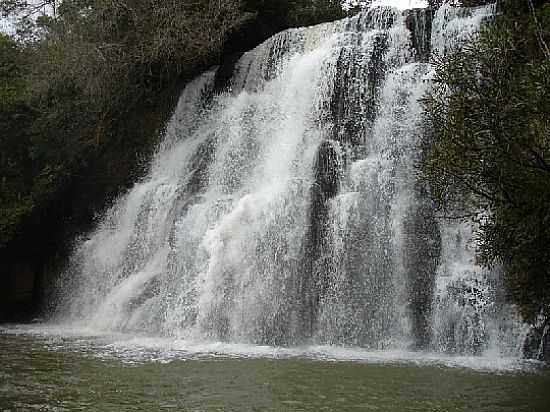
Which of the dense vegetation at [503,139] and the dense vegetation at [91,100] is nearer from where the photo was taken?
the dense vegetation at [503,139]

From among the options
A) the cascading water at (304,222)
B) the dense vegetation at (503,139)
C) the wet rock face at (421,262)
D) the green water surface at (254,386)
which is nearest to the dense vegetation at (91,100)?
the cascading water at (304,222)

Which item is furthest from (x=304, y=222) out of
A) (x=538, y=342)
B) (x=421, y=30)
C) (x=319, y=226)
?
(x=421, y=30)

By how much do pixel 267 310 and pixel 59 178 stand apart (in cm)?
897

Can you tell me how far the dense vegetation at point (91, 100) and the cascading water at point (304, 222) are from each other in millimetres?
1220

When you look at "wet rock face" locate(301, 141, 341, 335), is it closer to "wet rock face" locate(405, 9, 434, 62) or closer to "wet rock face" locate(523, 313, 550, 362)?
"wet rock face" locate(405, 9, 434, 62)

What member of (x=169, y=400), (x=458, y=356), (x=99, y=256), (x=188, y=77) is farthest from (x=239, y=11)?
(x=169, y=400)

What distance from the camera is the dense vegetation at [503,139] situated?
774 centimetres

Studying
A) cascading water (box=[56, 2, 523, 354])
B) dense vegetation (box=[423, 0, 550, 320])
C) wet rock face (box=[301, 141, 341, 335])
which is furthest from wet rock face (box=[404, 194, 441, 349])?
dense vegetation (box=[423, 0, 550, 320])

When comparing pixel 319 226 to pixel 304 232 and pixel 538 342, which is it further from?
pixel 538 342

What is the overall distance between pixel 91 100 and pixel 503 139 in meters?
15.4

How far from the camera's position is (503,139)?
7828 mm

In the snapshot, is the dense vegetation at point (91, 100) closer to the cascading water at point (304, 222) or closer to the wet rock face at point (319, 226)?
the cascading water at point (304, 222)

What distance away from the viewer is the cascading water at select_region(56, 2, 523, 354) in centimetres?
1388

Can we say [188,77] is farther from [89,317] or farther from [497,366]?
[497,366]
